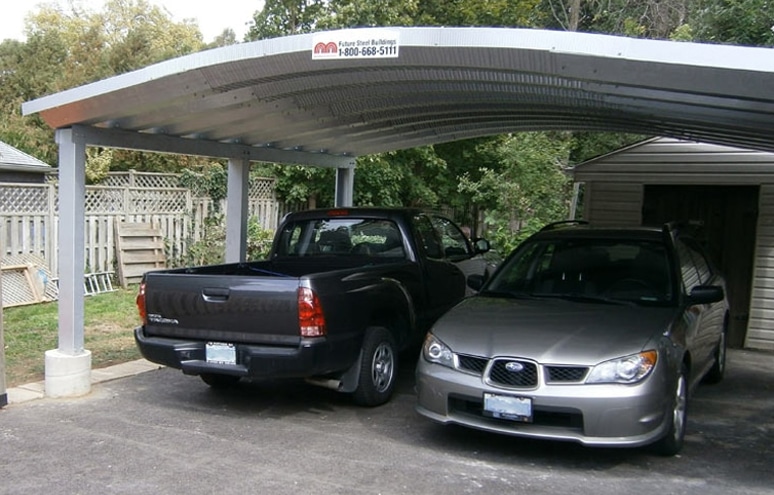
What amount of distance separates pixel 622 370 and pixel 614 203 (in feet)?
20.0

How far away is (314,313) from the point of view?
17.3 feet

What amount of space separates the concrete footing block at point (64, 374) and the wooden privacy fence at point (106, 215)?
4.99 metres

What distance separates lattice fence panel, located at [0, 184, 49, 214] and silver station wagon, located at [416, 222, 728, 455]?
839cm

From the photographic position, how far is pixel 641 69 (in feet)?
14.2

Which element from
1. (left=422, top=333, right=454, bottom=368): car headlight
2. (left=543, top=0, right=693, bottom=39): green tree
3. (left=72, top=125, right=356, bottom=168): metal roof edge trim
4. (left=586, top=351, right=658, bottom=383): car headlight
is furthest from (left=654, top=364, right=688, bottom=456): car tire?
(left=543, top=0, right=693, bottom=39): green tree

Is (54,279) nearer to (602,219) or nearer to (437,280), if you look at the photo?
(437,280)

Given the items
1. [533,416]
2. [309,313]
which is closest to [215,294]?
[309,313]

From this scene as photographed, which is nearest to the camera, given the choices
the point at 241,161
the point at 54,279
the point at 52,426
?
the point at 52,426

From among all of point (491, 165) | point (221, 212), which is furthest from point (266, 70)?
point (491, 165)

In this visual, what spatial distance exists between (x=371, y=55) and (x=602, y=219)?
626 cm

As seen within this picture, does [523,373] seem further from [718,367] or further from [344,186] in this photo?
[344,186]

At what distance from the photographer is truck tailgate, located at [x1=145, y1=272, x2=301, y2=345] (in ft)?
17.4

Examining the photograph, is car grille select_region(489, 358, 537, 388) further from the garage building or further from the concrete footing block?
the garage building

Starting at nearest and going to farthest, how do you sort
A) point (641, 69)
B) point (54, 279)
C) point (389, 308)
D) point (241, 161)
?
point (641, 69)
point (389, 308)
point (241, 161)
point (54, 279)
